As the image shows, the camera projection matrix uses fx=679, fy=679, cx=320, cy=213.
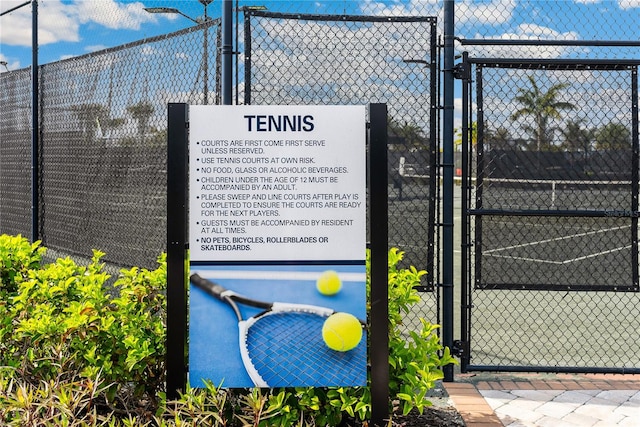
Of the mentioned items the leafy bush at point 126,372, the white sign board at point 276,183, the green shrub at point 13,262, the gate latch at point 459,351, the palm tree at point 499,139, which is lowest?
the gate latch at point 459,351

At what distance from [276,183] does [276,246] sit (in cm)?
31

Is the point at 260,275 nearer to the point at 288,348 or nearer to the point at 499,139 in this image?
the point at 288,348

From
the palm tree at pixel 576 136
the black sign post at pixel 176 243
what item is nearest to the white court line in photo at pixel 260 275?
the black sign post at pixel 176 243

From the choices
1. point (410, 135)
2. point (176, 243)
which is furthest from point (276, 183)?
point (410, 135)

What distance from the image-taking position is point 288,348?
3299 millimetres

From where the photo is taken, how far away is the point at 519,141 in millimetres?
4750

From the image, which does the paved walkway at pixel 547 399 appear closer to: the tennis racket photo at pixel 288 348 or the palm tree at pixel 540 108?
the tennis racket photo at pixel 288 348

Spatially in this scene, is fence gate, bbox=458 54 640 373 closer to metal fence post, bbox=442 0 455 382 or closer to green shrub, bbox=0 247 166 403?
metal fence post, bbox=442 0 455 382

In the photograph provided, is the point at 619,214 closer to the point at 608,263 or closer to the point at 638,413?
the point at 608,263

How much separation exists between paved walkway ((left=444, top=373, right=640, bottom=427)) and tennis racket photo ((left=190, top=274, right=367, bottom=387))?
112cm

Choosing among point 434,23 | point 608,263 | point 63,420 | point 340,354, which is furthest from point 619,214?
point 63,420

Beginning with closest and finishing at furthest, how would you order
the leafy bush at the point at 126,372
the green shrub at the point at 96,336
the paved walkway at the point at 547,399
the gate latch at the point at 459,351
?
1. the leafy bush at the point at 126,372
2. the green shrub at the point at 96,336
3. the paved walkway at the point at 547,399
4. the gate latch at the point at 459,351

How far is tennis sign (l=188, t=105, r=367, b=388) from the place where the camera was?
3271mm

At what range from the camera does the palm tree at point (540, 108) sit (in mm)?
4648
